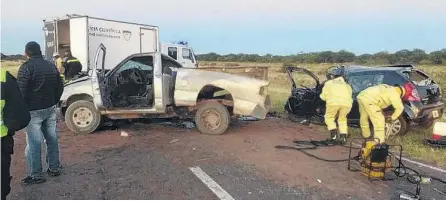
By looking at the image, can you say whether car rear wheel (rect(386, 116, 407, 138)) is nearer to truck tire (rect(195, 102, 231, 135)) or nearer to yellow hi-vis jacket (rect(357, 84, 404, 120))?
yellow hi-vis jacket (rect(357, 84, 404, 120))

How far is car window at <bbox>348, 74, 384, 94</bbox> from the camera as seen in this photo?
9555 mm

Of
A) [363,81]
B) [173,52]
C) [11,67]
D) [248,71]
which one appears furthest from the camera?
[11,67]

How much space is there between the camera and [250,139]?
8.53 m

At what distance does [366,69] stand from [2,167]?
7.78 m

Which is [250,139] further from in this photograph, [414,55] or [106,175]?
[414,55]

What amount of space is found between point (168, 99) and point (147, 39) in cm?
859

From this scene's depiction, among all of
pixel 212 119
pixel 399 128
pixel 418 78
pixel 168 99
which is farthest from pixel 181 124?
pixel 418 78

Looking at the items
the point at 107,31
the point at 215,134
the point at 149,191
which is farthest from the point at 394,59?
the point at 149,191

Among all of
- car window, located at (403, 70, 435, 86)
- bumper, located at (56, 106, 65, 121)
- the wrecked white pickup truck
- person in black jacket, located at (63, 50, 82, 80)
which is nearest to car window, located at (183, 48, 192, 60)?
person in black jacket, located at (63, 50, 82, 80)

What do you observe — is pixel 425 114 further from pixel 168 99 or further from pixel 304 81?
pixel 304 81

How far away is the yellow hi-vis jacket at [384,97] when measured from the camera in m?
7.39

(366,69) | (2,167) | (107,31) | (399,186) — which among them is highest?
(107,31)

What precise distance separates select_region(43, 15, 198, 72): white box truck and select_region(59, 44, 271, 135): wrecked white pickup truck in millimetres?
5394

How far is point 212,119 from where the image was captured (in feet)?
29.4
